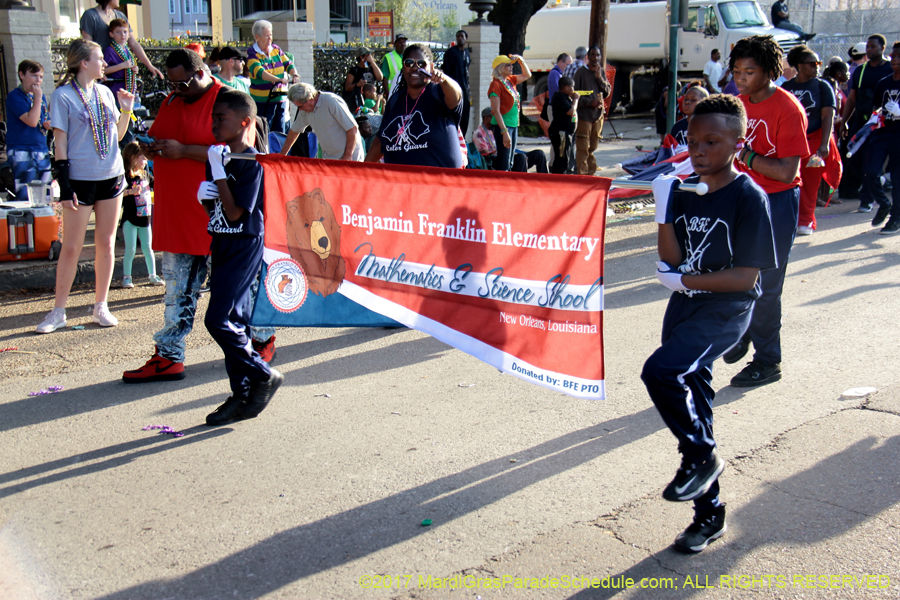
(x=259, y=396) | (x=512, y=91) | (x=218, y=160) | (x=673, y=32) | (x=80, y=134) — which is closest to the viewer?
(x=218, y=160)

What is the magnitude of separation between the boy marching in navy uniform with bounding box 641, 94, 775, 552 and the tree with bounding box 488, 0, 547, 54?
18723 millimetres

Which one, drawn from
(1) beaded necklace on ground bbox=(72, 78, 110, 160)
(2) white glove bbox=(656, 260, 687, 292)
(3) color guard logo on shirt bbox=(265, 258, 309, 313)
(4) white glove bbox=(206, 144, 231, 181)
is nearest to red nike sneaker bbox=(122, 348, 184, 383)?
(3) color guard logo on shirt bbox=(265, 258, 309, 313)

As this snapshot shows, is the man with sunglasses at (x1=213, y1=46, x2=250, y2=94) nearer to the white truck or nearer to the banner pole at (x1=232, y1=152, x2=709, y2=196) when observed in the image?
the banner pole at (x1=232, y1=152, x2=709, y2=196)

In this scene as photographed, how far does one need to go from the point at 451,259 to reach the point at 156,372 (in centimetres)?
241

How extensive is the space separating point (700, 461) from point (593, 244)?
1.02 meters

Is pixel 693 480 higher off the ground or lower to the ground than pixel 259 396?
higher

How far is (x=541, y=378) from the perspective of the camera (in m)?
3.68

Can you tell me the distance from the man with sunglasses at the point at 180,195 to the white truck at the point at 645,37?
1940 centimetres

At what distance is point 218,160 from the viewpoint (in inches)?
167

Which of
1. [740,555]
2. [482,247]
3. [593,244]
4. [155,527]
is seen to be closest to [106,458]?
[155,527]

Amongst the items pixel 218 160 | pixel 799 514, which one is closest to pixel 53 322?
pixel 218 160

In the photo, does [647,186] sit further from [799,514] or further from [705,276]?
[799,514]

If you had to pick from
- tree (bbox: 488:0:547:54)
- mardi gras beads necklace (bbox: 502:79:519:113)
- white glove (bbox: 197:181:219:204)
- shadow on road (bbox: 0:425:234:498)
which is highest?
tree (bbox: 488:0:547:54)

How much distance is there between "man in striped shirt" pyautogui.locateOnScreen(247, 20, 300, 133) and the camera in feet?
33.1
